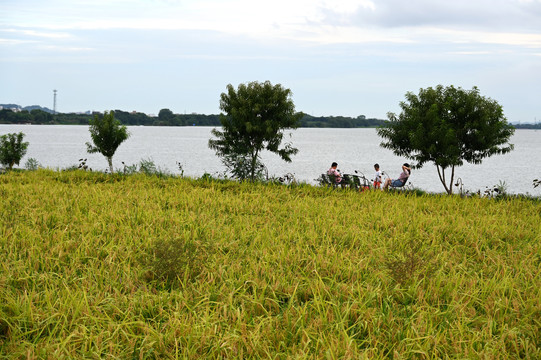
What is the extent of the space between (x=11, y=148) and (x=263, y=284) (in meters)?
41.7

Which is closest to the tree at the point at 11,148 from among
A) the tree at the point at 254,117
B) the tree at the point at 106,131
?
the tree at the point at 106,131

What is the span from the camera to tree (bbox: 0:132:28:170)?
129ft

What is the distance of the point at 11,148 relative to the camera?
131 feet

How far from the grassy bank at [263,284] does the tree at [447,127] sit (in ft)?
58.1

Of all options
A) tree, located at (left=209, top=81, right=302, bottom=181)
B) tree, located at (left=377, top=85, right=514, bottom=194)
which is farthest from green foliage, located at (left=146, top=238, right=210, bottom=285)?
tree, located at (left=209, top=81, right=302, bottom=181)

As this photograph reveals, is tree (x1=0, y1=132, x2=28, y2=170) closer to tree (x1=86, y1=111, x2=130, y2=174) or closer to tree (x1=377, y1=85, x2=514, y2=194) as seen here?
tree (x1=86, y1=111, x2=130, y2=174)

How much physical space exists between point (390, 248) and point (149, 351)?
3.57m

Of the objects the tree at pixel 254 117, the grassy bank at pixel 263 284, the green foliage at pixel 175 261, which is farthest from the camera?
the tree at pixel 254 117

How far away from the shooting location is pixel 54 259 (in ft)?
16.5

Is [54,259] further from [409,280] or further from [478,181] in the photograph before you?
[478,181]

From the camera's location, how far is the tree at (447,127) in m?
25.2

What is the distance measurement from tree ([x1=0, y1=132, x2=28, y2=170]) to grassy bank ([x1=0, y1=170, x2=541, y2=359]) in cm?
3578

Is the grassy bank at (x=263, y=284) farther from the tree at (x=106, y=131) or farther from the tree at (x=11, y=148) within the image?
the tree at (x=11, y=148)

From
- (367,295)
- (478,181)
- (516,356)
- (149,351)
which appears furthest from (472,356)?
(478,181)
